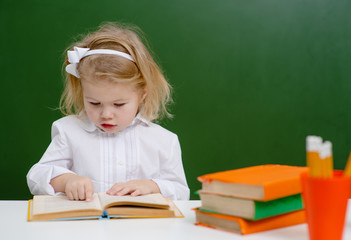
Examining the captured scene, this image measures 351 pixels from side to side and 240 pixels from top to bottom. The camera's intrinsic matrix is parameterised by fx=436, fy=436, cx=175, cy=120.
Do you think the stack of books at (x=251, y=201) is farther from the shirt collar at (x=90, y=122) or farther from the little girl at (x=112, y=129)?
the shirt collar at (x=90, y=122)

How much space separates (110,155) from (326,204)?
1.05 m

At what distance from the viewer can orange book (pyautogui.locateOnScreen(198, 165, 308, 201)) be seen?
0.79 metres

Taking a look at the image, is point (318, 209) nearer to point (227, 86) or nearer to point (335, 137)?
point (227, 86)

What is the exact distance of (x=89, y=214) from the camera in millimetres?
953

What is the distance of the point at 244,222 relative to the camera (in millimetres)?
819

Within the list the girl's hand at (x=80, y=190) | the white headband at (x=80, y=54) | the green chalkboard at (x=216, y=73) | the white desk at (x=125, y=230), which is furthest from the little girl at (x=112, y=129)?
the green chalkboard at (x=216, y=73)

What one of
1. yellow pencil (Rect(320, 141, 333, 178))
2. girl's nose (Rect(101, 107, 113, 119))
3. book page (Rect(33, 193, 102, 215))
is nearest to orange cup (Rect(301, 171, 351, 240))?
yellow pencil (Rect(320, 141, 333, 178))

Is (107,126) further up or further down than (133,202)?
further up

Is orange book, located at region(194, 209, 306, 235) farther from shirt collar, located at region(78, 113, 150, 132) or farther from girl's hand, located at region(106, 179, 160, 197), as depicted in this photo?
shirt collar, located at region(78, 113, 150, 132)

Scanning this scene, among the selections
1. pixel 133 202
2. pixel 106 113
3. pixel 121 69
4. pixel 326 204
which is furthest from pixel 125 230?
pixel 121 69

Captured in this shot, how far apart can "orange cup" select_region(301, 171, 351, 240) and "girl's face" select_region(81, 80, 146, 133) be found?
87 cm

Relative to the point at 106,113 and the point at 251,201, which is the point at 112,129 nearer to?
the point at 106,113

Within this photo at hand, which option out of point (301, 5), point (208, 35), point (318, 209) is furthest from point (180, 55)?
point (318, 209)

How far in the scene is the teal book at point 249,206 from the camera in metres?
0.80
